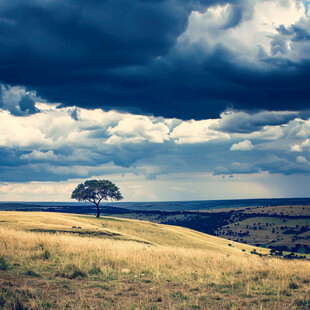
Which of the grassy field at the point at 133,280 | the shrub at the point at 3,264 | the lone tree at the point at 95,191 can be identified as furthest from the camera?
the lone tree at the point at 95,191

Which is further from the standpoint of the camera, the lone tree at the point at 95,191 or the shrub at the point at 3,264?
the lone tree at the point at 95,191

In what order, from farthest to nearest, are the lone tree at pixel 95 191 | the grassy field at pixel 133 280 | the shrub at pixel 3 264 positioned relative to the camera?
the lone tree at pixel 95 191, the shrub at pixel 3 264, the grassy field at pixel 133 280

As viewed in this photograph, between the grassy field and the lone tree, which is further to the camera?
the lone tree

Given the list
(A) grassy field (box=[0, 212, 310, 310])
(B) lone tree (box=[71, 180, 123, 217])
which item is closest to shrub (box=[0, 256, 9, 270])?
(A) grassy field (box=[0, 212, 310, 310])

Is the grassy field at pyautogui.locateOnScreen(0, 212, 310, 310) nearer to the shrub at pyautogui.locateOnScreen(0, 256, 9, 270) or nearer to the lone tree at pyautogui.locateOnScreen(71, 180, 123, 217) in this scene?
the shrub at pyautogui.locateOnScreen(0, 256, 9, 270)

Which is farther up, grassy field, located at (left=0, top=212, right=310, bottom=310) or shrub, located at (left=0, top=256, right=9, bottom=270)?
shrub, located at (left=0, top=256, right=9, bottom=270)

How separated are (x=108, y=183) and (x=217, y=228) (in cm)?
9356

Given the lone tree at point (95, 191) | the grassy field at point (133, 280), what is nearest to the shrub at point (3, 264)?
the grassy field at point (133, 280)

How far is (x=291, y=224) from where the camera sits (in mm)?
162375

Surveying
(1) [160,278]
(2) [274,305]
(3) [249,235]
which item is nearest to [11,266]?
(1) [160,278]

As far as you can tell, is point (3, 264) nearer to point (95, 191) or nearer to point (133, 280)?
point (133, 280)

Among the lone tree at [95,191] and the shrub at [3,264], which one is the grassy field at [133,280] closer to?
the shrub at [3,264]

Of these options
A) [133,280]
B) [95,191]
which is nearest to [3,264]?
[133,280]

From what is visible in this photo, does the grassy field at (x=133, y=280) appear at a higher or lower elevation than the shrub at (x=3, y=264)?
lower
